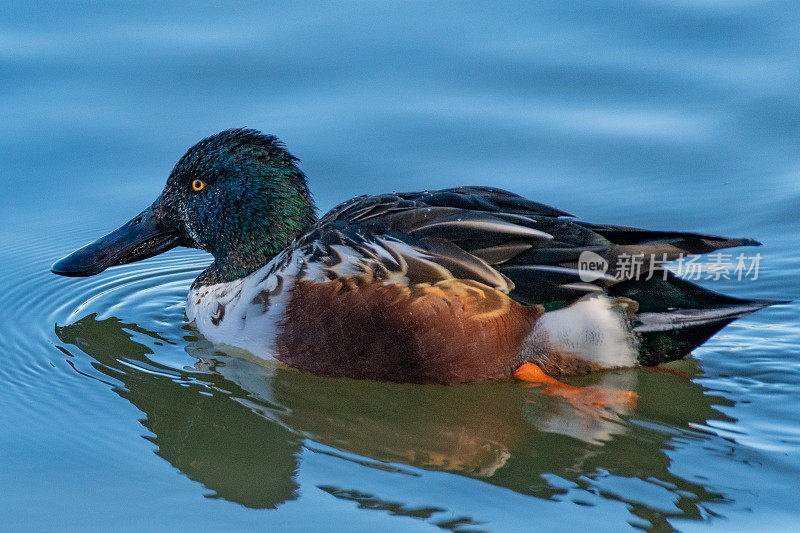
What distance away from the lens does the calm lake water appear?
15.7 feet

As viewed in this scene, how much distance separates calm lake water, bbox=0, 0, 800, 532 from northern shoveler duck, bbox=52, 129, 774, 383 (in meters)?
0.18

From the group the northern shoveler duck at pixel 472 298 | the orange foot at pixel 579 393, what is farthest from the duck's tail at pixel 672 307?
the orange foot at pixel 579 393

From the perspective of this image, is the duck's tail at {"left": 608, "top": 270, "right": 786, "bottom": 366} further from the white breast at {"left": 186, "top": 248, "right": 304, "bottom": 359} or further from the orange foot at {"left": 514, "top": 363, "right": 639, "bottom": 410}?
the white breast at {"left": 186, "top": 248, "right": 304, "bottom": 359}

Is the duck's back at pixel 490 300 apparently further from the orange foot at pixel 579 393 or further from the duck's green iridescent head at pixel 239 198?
the duck's green iridescent head at pixel 239 198

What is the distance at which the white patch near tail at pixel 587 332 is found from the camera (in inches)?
220

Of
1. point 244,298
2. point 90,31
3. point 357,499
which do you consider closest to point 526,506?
point 357,499

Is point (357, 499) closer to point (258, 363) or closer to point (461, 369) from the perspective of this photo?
point (461, 369)

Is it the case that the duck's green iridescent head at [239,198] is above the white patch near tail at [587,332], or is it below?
above

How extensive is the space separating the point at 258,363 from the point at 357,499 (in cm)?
158

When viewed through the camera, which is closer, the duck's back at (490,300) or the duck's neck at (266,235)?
the duck's back at (490,300)

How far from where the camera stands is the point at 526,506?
4.59m

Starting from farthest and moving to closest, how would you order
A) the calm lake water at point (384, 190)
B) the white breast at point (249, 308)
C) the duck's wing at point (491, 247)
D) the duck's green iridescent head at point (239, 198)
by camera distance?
the duck's green iridescent head at point (239, 198) → the white breast at point (249, 308) → the duck's wing at point (491, 247) → the calm lake water at point (384, 190)

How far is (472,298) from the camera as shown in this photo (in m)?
5.53

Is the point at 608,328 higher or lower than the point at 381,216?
lower
